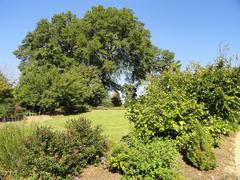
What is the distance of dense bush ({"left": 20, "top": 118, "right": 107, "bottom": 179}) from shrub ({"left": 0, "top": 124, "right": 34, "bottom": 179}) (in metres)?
0.26

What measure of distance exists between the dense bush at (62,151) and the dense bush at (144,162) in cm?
57

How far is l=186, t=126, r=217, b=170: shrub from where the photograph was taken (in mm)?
5703

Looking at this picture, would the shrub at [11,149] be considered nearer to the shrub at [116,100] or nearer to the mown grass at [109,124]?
the mown grass at [109,124]

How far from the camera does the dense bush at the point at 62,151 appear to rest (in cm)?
488

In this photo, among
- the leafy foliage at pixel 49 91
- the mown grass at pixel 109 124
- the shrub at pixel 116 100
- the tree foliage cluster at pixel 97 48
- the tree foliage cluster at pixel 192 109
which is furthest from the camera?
the shrub at pixel 116 100

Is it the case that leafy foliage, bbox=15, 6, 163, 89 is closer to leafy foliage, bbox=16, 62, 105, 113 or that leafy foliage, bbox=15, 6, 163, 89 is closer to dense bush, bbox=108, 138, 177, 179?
leafy foliage, bbox=16, 62, 105, 113

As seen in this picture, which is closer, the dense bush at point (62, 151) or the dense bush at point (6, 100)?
the dense bush at point (62, 151)

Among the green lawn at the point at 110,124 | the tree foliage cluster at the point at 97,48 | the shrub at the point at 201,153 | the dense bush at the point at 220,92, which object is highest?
the tree foliage cluster at the point at 97,48

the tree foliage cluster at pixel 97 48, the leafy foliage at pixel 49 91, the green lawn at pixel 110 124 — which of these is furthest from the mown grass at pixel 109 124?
the tree foliage cluster at pixel 97 48

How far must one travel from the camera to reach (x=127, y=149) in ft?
18.0

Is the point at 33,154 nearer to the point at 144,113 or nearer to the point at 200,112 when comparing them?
the point at 144,113

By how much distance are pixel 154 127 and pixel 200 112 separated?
4.18 ft

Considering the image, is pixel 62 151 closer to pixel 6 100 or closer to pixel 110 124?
pixel 110 124

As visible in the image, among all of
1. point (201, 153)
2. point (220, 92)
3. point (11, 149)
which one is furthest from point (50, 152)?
point (220, 92)
